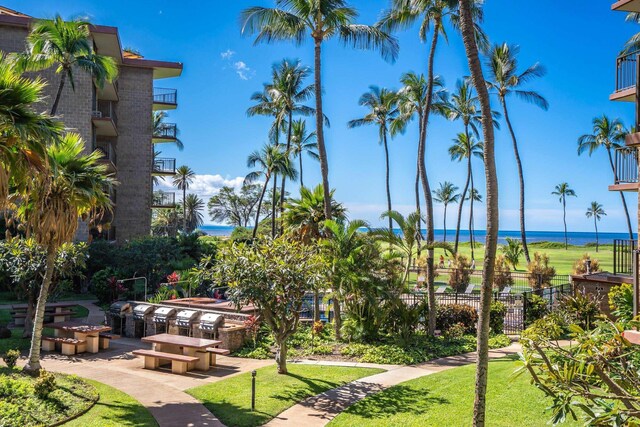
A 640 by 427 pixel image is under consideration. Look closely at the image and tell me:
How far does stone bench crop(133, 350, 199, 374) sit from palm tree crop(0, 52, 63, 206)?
5951 mm

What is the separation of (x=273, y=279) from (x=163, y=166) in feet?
91.6

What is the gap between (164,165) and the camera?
37.5 meters

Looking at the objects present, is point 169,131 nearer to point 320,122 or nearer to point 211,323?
point 320,122

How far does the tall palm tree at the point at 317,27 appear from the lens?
1752 centimetres

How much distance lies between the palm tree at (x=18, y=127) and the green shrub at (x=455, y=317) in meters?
13.7

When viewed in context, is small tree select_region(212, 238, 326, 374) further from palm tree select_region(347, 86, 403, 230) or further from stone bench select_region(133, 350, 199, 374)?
palm tree select_region(347, 86, 403, 230)

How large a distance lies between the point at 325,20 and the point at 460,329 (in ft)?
38.4

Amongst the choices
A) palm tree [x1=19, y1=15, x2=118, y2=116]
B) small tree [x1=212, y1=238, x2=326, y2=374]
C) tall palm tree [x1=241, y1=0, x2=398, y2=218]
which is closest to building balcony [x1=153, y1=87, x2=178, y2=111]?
palm tree [x1=19, y1=15, x2=118, y2=116]

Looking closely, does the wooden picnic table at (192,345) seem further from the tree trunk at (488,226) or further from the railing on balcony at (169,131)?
the railing on balcony at (169,131)

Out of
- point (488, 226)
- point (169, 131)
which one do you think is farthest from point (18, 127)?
point (169, 131)

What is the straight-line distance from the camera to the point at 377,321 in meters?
16.6

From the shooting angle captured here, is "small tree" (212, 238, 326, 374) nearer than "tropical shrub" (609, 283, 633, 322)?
Yes

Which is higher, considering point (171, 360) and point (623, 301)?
point (623, 301)

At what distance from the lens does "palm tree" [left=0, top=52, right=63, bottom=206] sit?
9320 mm
